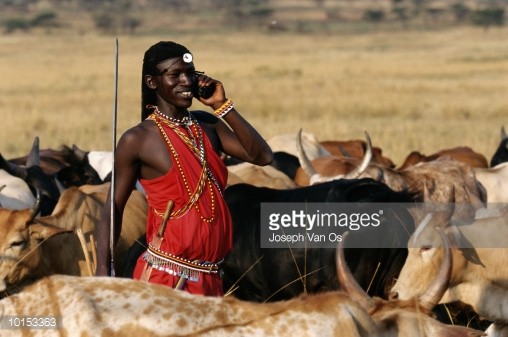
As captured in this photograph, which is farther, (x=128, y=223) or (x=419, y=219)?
(x=128, y=223)

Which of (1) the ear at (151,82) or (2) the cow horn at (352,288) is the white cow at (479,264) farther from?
(2) the cow horn at (352,288)

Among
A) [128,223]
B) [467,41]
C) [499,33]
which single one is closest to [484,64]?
[467,41]

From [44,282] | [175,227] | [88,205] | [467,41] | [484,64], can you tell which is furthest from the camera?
[467,41]

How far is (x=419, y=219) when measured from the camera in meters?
7.28

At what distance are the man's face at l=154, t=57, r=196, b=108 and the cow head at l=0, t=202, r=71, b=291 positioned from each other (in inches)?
92.2

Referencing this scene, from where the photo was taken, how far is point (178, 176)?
446 cm

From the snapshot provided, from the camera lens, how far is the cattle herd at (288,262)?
358 cm

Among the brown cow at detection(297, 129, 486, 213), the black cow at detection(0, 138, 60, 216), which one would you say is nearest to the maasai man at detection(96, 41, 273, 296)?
the brown cow at detection(297, 129, 486, 213)

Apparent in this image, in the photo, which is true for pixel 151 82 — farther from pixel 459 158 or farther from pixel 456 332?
pixel 459 158

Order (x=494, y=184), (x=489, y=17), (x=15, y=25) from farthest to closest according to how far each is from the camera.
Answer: (x=15, y=25)
(x=489, y=17)
(x=494, y=184)

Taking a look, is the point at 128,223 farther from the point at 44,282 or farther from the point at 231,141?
the point at 44,282

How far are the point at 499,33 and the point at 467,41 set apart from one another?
7.44m

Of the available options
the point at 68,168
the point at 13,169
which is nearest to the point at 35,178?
the point at 13,169

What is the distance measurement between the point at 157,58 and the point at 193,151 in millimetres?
398
